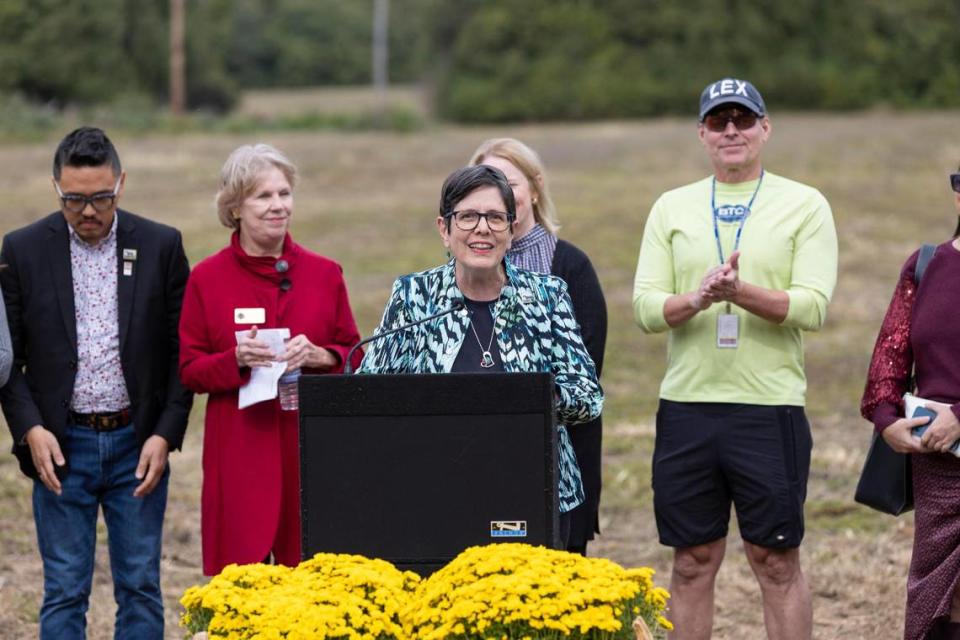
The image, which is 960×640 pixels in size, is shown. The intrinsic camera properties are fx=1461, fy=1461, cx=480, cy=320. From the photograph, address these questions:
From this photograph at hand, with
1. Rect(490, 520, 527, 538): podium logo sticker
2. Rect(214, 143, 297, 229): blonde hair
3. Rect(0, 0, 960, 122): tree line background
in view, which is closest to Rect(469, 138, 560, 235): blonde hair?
Rect(214, 143, 297, 229): blonde hair

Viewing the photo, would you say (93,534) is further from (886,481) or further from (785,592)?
(886,481)

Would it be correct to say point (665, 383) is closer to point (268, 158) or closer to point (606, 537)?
point (268, 158)

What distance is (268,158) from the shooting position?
5.20 m

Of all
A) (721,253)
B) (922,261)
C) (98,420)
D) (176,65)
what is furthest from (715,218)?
(176,65)

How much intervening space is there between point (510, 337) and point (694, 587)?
1.55 metres

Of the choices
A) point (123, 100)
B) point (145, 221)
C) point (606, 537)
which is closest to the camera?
point (145, 221)

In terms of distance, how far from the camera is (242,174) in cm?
514

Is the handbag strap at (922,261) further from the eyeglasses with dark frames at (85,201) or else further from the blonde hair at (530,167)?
the eyeglasses with dark frames at (85,201)

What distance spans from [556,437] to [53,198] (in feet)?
57.7

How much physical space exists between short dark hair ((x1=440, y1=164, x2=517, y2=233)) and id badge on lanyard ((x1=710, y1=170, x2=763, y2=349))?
3.77 ft

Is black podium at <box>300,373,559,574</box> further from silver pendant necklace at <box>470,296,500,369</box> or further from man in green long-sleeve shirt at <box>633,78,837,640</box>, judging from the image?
man in green long-sleeve shirt at <box>633,78,837,640</box>

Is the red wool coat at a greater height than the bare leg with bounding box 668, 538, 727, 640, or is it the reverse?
the red wool coat

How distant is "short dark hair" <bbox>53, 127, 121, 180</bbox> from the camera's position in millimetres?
5012

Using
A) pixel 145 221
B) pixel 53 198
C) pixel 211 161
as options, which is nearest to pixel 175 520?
pixel 145 221
